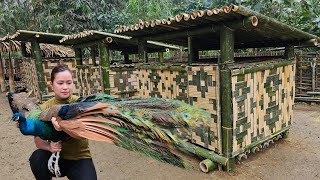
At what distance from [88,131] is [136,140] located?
0.98 ft

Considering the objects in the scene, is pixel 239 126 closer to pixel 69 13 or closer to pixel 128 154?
pixel 128 154

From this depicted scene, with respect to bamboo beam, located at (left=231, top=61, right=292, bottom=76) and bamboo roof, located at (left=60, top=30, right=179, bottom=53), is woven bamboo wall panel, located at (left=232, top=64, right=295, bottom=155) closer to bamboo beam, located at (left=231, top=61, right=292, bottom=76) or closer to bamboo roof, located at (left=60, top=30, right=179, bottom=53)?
bamboo beam, located at (left=231, top=61, right=292, bottom=76)

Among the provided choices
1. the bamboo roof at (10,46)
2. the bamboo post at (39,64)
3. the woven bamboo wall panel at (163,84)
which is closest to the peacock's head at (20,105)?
the woven bamboo wall panel at (163,84)

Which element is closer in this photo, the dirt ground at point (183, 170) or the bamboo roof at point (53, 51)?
Answer: the dirt ground at point (183, 170)

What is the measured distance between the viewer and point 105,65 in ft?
20.3

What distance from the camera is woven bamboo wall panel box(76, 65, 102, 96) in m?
6.68

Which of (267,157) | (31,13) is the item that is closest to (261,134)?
(267,157)

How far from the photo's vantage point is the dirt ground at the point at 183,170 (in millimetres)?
3951

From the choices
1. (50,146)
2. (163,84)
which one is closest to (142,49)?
(163,84)

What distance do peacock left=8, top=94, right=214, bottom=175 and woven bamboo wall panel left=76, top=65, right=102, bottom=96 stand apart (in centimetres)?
487

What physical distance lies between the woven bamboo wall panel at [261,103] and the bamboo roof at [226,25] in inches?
22.9

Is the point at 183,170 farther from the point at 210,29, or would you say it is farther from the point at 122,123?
the point at 122,123

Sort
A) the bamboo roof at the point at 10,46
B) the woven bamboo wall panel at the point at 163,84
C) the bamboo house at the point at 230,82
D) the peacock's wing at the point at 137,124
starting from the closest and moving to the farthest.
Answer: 1. the peacock's wing at the point at 137,124
2. the bamboo house at the point at 230,82
3. the woven bamboo wall panel at the point at 163,84
4. the bamboo roof at the point at 10,46

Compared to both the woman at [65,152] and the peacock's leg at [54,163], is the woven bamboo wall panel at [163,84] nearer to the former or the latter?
the woman at [65,152]
